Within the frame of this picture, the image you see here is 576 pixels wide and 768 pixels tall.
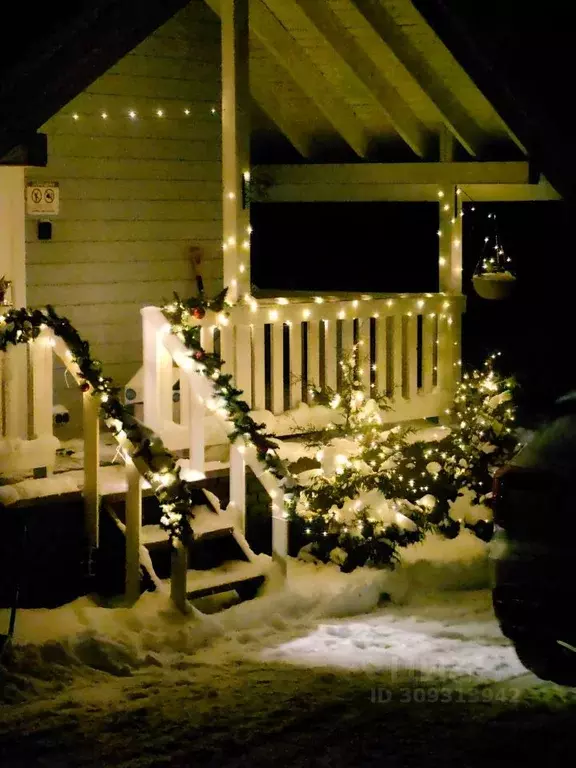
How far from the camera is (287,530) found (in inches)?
383

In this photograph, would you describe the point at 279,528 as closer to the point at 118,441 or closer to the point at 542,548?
the point at 118,441

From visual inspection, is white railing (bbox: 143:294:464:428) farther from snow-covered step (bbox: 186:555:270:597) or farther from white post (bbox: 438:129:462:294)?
snow-covered step (bbox: 186:555:270:597)

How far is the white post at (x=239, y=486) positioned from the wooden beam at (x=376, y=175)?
3.87 meters

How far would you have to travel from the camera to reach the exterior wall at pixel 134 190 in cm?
1153

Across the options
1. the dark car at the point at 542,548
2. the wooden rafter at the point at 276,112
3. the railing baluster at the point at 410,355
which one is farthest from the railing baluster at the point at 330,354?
the dark car at the point at 542,548

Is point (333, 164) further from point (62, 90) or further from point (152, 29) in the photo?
point (62, 90)

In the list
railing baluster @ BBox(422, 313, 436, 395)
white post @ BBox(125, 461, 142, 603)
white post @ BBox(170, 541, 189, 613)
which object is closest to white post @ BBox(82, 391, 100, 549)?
white post @ BBox(125, 461, 142, 603)

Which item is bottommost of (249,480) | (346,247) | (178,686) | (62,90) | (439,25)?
(178,686)

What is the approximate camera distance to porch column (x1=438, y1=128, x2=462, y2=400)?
39.4 ft

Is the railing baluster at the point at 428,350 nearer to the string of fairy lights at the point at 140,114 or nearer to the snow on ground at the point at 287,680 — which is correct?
the snow on ground at the point at 287,680

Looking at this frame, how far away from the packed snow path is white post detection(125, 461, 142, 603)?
12.7 inches

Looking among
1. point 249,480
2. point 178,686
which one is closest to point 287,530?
point 249,480

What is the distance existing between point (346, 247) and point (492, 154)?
283 centimetres

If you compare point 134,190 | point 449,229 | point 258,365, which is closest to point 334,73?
point 449,229
